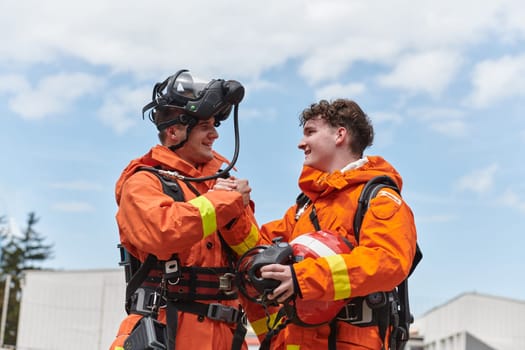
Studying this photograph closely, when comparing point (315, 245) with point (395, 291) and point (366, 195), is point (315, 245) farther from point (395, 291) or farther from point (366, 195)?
point (395, 291)

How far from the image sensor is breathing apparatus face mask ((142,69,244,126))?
4.89 metres

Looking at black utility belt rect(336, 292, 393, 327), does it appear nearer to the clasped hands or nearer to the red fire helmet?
the red fire helmet

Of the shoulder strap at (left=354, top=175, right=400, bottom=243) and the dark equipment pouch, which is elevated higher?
the shoulder strap at (left=354, top=175, right=400, bottom=243)

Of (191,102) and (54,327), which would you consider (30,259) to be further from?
(191,102)

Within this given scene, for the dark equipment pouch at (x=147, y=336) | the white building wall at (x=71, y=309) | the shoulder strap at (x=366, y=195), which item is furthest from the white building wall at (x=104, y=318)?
the dark equipment pouch at (x=147, y=336)

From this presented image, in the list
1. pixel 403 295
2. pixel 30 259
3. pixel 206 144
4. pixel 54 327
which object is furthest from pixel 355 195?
pixel 30 259

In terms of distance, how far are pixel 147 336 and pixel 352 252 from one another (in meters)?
1.26

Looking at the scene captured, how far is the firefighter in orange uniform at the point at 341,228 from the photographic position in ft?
13.4

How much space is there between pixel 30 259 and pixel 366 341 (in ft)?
231

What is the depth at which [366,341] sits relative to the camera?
4348mm

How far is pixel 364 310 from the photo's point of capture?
4398mm

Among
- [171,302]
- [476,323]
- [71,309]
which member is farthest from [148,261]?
[71,309]

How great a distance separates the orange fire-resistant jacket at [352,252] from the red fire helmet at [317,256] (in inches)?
4.2

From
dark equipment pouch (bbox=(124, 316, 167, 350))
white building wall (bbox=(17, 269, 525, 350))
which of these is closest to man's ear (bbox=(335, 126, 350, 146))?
dark equipment pouch (bbox=(124, 316, 167, 350))
